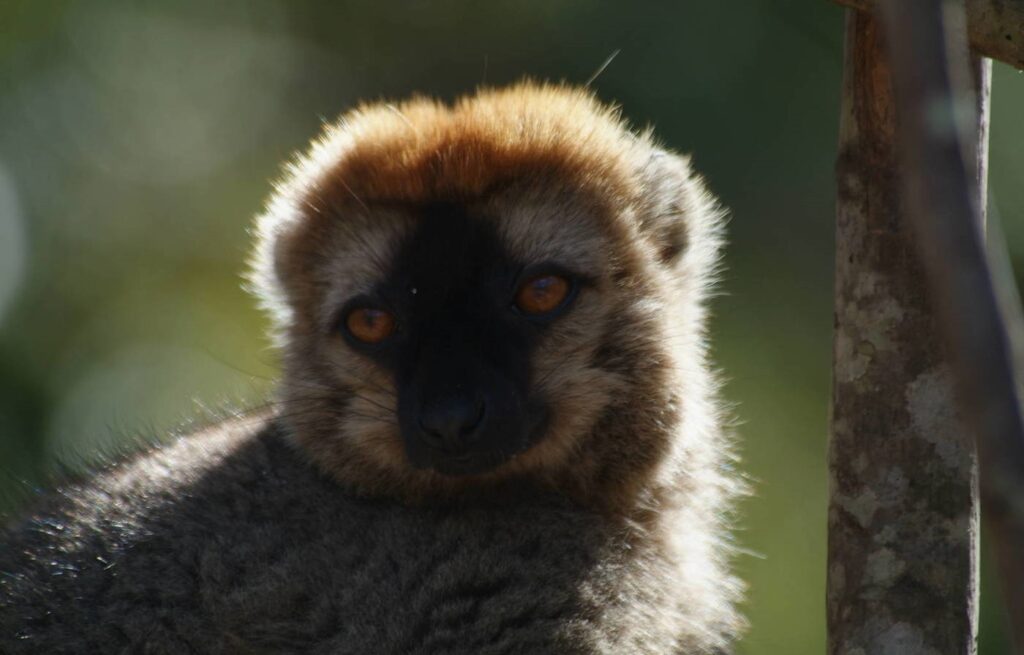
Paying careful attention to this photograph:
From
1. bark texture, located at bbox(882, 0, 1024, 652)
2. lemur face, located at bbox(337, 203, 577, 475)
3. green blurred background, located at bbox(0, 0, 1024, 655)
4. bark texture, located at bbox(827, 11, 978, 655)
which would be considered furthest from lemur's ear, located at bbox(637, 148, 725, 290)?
green blurred background, located at bbox(0, 0, 1024, 655)

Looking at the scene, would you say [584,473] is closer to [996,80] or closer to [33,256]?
[996,80]

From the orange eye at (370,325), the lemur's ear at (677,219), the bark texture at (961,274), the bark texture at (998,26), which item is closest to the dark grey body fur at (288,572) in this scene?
the orange eye at (370,325)

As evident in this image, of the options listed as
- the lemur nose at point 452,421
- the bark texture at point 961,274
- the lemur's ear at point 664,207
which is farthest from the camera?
the lemur's ear at point 664,207

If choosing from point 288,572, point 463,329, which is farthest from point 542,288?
point 288,572

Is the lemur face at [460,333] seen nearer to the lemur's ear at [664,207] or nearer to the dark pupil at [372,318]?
the dark pupil at [372,318]

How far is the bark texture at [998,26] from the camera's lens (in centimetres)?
429

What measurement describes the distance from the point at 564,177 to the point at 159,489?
2.17 metres

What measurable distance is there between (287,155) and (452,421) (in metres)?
10.1

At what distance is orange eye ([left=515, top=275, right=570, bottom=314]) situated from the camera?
5387 millimetres

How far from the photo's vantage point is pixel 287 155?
14.4 meters

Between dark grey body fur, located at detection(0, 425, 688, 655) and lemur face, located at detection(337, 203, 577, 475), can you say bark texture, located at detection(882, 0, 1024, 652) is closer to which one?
dark grey body fur, located at detection(0, 425, 688, 655)

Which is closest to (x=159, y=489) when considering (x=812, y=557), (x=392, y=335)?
(x=392, y=335)

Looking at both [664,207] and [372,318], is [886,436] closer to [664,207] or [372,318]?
[664,207]

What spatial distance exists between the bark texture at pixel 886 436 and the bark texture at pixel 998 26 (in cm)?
35
